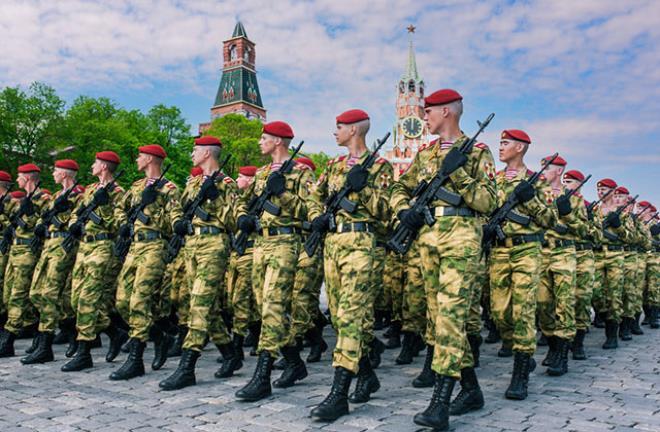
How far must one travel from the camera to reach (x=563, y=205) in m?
6.83

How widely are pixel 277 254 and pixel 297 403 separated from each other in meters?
1.39

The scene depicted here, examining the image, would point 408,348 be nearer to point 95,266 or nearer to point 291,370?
point 291,370

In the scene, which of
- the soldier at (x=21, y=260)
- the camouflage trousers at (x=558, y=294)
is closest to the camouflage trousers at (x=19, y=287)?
the soldier at (x=21, y=260)

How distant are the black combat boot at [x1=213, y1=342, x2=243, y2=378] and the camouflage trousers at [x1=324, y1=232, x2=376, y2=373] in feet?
5.61

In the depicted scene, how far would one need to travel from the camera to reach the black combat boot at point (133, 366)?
595cm

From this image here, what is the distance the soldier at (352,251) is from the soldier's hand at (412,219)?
48 centimetres

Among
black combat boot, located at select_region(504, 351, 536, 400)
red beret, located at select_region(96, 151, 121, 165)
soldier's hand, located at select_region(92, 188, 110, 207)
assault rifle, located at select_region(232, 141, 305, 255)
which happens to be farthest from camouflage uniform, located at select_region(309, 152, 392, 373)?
red beret, located at select_region(96, 151, 121, 165)

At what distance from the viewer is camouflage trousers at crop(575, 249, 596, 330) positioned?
7262mm

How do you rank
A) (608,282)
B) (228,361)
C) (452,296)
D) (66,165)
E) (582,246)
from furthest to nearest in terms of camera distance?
1. (608,282)
2. (66,165)
3. (582,246)
4. (228,361)
5. (452,296)

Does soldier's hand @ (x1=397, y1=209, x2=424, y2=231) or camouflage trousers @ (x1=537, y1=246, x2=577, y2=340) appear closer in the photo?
soldier's hand @ (x1=397, y1=209, x2=424, y2=231)

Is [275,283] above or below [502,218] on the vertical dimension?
below

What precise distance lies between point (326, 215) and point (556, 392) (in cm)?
280

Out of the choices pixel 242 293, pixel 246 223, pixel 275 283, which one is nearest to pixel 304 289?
pixel 275 283

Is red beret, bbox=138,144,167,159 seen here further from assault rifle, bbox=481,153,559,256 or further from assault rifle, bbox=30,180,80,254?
assault rifle, bbox=481,153,559,256
